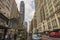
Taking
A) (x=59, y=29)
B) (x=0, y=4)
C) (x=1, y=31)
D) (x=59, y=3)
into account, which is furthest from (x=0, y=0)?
(x=59, y=29)

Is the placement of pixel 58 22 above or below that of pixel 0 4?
below

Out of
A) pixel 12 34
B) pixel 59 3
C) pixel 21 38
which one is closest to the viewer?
pixel 59 3

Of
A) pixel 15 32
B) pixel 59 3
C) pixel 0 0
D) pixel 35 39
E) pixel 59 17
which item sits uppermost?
pixel 0 0

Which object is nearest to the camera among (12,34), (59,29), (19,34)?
(59,29)

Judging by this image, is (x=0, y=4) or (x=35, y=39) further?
(x=35, y=39)

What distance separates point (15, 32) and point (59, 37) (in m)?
19.6

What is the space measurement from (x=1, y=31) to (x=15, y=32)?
1204 cm

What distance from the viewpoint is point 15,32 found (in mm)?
32594

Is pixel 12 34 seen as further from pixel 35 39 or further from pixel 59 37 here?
pixel 59 37

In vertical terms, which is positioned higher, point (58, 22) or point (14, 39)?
point (58, 22)

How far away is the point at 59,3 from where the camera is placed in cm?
2006

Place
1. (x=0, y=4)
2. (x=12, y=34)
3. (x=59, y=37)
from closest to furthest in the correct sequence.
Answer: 1. (x=59, y=37)
2. (x=0, y=4)
3. (x=12, y=34)

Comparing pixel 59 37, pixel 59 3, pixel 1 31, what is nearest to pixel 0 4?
pixel 1 31

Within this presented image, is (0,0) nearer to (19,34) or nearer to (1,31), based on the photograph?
(1,31)
